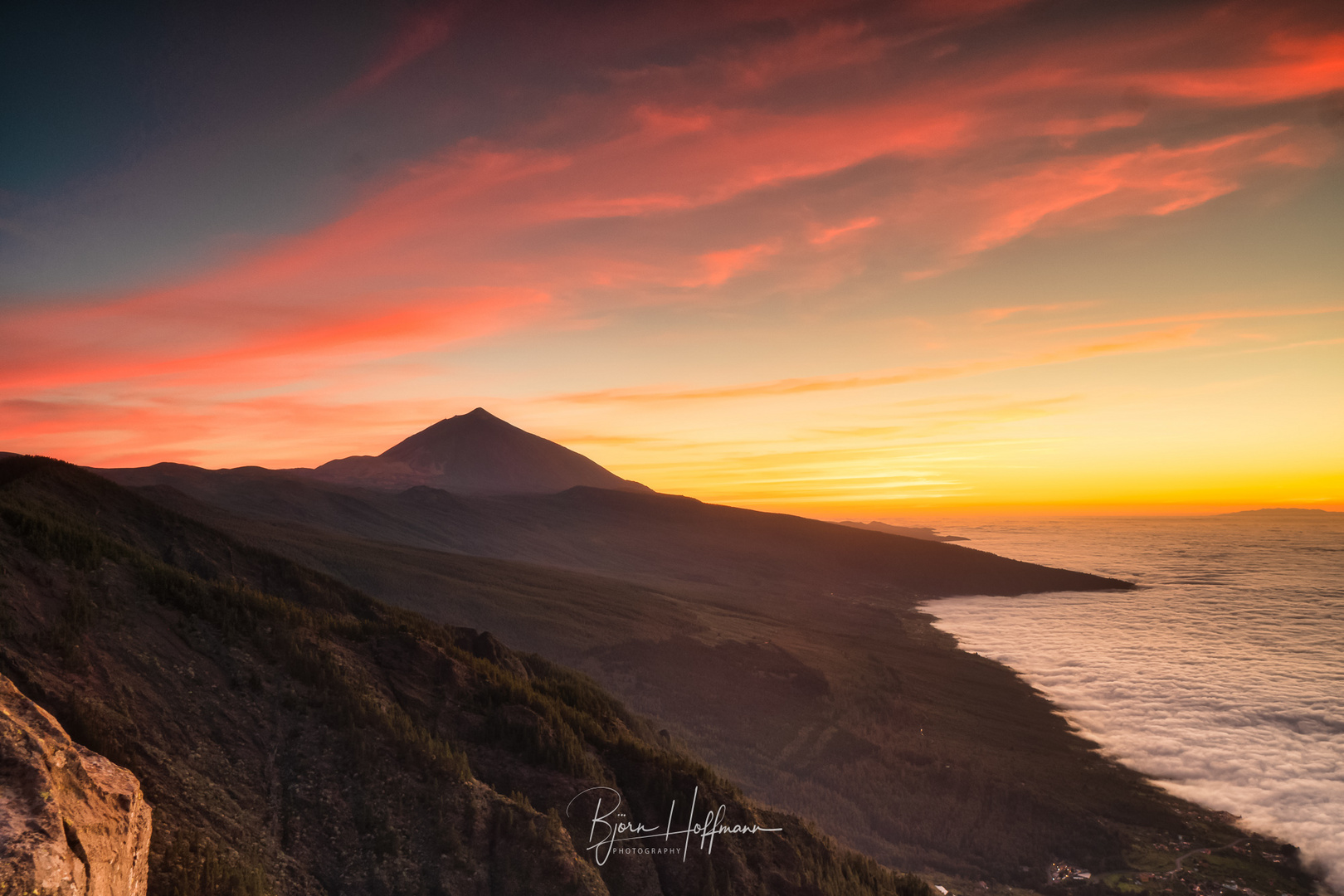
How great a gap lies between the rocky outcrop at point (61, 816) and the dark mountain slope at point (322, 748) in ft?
4.93

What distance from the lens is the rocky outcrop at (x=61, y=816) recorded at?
423 cm

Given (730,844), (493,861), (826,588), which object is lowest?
(826,588)

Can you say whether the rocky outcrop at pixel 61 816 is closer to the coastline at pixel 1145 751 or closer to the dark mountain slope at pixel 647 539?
the coastline at pixel 1145 751

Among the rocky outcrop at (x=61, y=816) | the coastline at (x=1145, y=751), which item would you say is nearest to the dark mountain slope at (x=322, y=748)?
the rocky outcrop at (x=61, y=816)

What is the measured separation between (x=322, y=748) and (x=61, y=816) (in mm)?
5775

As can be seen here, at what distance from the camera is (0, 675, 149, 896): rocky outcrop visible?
167 inches

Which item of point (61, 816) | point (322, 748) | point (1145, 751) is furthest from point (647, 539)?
point (61, 816)

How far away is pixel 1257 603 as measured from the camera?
73.1 meters

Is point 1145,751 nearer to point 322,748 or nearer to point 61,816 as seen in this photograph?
point 322,748

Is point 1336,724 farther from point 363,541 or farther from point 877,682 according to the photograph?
point 363,541

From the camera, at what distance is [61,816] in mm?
4691

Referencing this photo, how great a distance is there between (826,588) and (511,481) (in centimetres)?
12485

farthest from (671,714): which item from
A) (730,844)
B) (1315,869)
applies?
(1315,869)

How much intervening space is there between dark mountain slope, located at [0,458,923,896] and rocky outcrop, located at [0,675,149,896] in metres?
1.50
